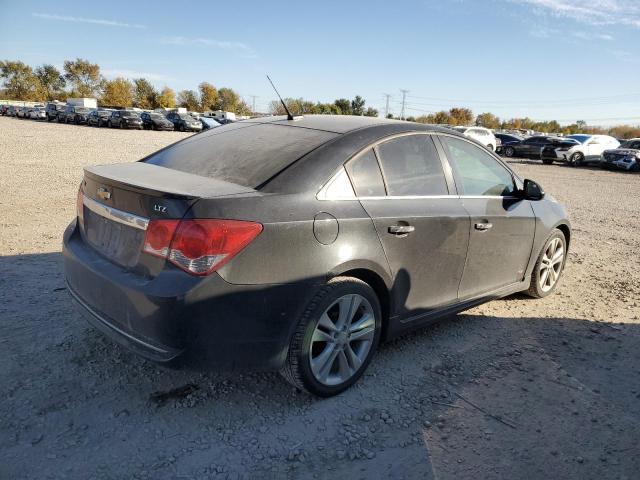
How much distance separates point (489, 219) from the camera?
375cm

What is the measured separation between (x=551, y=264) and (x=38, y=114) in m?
59.8

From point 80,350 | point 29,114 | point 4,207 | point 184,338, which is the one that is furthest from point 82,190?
point 29,114

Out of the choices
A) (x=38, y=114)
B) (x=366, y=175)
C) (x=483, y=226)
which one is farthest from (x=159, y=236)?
(x=38, y=114)

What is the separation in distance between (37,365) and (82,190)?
1127 mm

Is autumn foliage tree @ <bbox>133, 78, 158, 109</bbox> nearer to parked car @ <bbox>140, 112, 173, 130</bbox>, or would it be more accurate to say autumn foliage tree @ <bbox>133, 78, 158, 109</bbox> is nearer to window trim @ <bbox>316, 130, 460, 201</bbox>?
parked car @ <bbox>140, 112, 173, 130</bbox>

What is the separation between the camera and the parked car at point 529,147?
28047mm

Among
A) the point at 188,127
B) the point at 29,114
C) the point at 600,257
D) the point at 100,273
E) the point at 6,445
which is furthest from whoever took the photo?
the point at 29,114

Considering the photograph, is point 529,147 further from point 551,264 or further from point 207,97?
point 207,97

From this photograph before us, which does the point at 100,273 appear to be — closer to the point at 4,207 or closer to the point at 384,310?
the point at 384,310

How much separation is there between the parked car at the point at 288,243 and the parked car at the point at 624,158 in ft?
80.1

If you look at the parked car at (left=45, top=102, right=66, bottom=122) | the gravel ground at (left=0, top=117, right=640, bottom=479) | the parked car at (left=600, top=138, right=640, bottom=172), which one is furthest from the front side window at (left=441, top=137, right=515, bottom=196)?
the parked car at (left=45, top=102, right=66, bottom=122)

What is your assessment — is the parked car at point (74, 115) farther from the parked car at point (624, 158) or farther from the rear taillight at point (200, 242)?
the rear taillight at point (200, 242)

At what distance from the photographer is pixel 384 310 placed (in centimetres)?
315

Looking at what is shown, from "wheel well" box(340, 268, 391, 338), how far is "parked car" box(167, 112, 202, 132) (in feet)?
133
